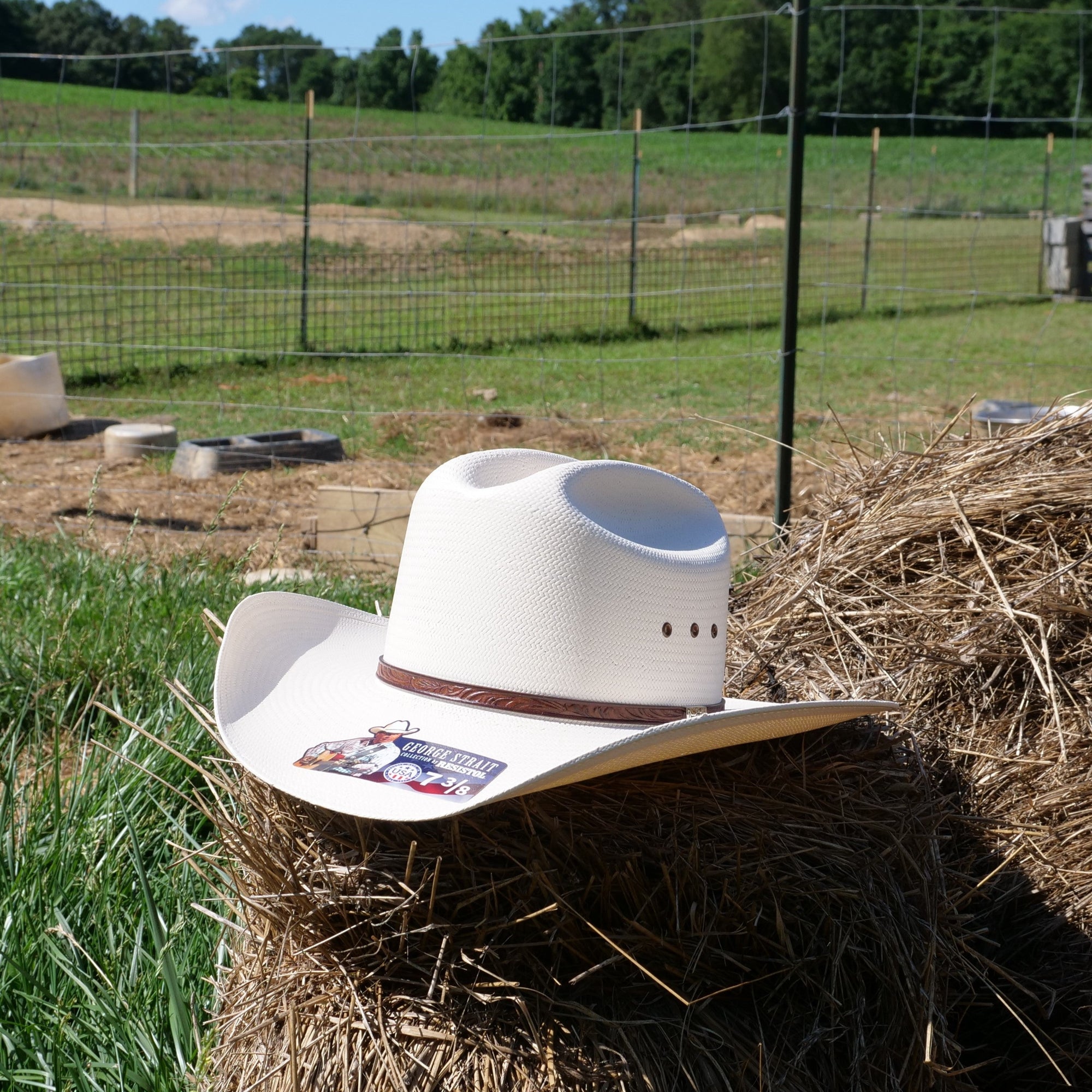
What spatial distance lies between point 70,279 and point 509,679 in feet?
49.3

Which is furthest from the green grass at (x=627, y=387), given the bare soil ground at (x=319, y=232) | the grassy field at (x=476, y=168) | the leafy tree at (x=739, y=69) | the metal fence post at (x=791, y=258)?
the leafy tree at (x=739, y=69)

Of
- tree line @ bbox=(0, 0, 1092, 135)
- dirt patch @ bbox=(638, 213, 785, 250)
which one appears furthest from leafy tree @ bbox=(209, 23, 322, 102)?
dirt patch @ bbox=(638, 213, 785, 250)

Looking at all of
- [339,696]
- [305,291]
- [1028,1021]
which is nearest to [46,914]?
[339,696]

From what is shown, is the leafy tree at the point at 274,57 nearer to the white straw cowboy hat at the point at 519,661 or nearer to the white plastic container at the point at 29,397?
the white plastic container at the point at 29,397

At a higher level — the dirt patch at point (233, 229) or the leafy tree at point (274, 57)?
the leafy tree at point (274, 57)

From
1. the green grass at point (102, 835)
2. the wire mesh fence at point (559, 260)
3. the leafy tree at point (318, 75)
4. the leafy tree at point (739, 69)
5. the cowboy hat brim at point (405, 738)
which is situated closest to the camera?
the cowboy hat brim at point (405, 738)

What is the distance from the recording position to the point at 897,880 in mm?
1845

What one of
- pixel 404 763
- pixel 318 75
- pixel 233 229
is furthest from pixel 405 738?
pixel 233 229

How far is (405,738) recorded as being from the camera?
1.70 meters

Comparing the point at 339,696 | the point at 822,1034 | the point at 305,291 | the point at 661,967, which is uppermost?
the point at 305,291

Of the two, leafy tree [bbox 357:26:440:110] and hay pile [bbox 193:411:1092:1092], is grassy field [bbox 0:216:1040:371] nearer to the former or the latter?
leafy tree [bbox 357:26:440:110]

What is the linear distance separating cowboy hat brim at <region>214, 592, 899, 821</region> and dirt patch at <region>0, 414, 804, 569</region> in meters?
3.28

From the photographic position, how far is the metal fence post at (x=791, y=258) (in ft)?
14.3

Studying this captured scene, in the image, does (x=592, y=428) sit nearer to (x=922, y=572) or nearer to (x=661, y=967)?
(x=922, y=572)
